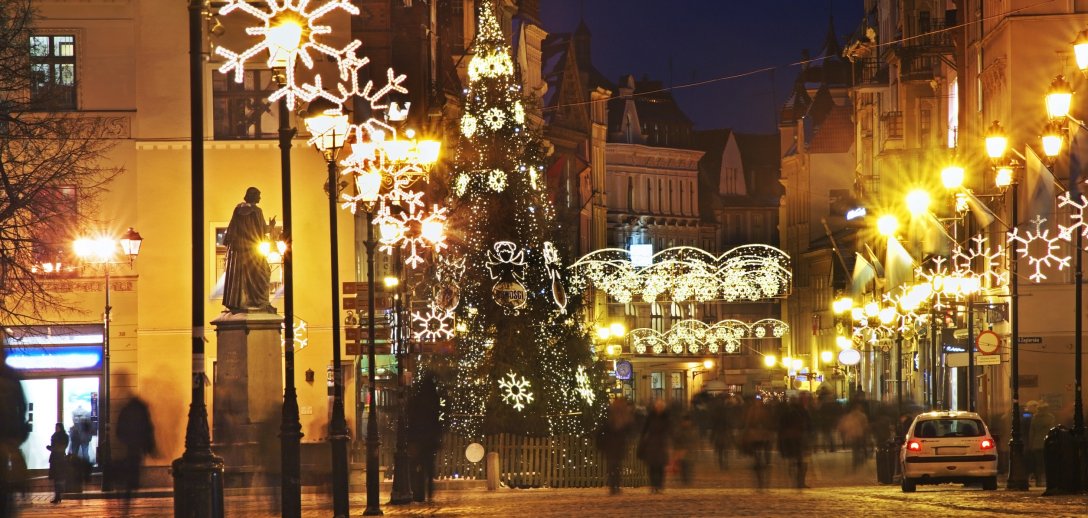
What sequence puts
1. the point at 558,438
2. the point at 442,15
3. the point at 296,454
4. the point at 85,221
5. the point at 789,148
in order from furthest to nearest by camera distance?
the point at 789,148
the point at 442,15
the point at 85,221
the point at 558,438
the point at 296,454

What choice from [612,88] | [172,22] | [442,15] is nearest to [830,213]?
[612,88]

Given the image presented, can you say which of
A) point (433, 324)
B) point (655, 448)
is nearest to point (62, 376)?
point (433, 324)

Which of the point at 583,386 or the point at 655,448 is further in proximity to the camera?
the point at 583,386

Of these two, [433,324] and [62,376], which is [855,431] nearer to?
[433,324]

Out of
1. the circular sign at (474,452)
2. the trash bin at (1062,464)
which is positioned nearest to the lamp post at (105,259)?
the circular sign at (474,452)

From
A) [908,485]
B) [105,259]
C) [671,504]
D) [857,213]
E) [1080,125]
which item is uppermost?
[857,213]

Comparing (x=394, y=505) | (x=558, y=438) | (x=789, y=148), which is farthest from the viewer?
(x=789, y=148)

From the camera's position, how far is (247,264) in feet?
107

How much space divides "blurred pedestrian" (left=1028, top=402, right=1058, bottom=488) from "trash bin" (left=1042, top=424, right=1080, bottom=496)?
4801mm

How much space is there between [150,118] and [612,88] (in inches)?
2906

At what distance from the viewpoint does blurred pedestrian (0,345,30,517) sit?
1773 cm

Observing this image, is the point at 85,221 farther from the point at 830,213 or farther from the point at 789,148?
the point at 789,148

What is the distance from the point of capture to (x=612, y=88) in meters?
116

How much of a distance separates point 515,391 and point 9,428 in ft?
71.6
